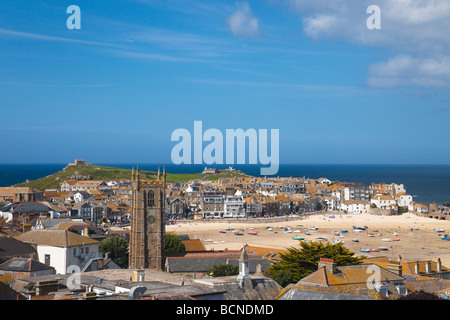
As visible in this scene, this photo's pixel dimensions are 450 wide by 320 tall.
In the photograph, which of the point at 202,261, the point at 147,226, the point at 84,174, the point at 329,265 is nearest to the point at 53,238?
the point at 147,226

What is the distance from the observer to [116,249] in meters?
48.2

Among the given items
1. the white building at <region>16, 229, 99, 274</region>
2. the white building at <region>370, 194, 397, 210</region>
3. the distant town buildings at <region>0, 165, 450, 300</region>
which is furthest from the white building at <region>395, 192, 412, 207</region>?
the white building at <region>16, 229, 99, 274</region>

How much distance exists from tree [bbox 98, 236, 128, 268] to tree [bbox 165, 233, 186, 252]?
411 cm

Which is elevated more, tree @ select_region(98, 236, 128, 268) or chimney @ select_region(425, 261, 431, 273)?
chimney @ select_region(425, 261, 431, 273)

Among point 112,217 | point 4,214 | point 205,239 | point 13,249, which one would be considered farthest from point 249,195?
point 13,249

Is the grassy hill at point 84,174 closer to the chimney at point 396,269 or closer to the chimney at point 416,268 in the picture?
the chimney at point 416,268

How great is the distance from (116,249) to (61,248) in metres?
10.6

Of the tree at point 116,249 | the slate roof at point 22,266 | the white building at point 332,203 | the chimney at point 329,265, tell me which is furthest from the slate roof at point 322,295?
the white building at point 332,203

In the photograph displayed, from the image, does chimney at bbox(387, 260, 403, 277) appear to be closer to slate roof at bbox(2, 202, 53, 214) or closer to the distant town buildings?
the distant town buildings

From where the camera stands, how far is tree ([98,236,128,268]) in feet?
155

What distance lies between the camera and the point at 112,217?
103 m

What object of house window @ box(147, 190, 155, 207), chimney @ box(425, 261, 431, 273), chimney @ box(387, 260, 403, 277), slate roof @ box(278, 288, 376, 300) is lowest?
chimney @ box(425, 261, 431, 273)
